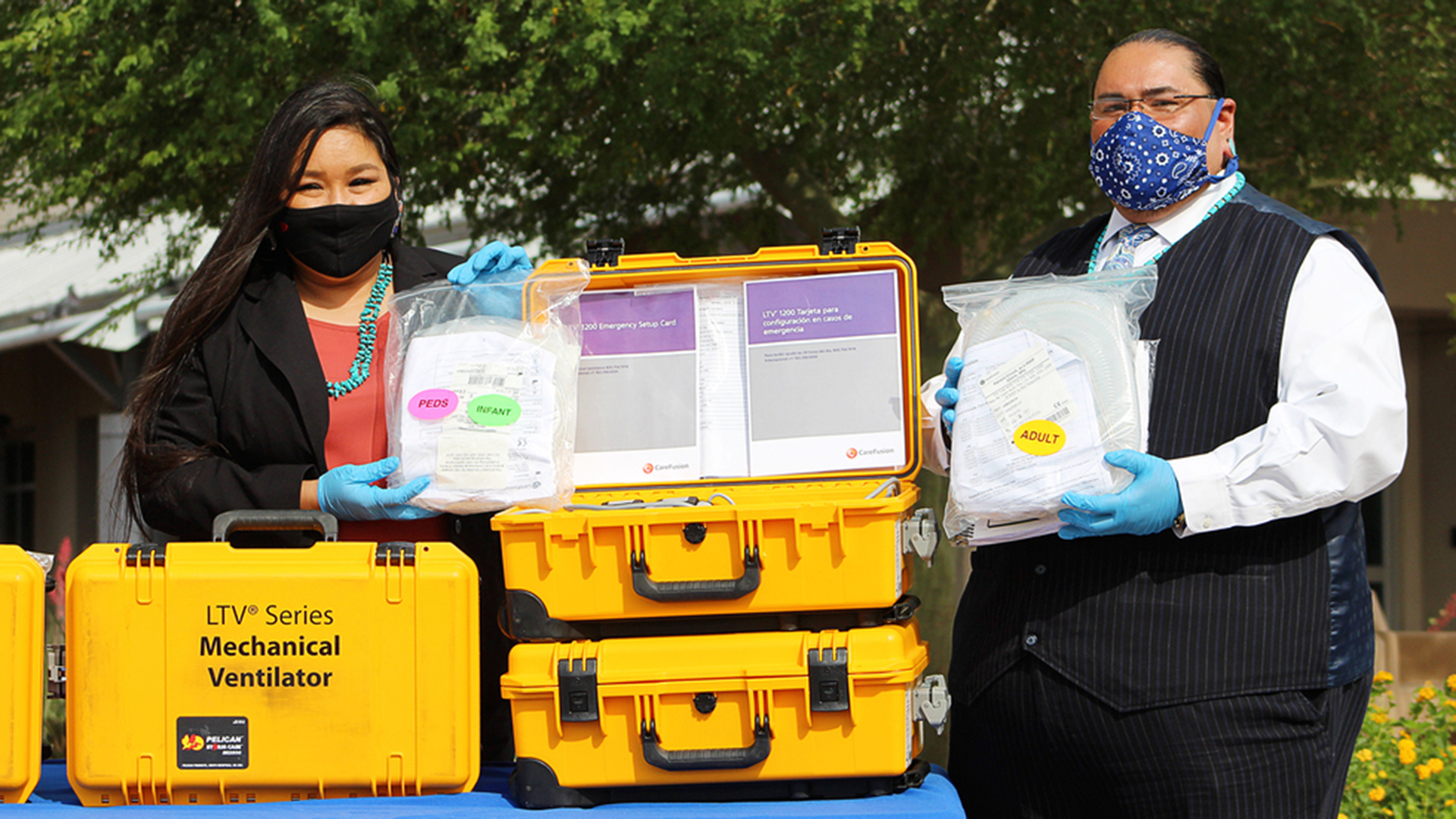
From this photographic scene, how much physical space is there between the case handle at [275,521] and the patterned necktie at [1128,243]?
1.38 m

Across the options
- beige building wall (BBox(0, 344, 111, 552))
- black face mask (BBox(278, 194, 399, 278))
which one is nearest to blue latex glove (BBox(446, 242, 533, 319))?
black face mask (BBox(278, 194, 399, 278))

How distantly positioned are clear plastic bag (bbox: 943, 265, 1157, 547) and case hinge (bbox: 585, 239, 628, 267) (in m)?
0.67

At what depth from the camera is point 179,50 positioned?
16.9ft

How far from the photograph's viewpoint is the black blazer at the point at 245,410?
228 cm

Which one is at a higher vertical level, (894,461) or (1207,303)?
(1207,303)

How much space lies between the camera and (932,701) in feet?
6.64

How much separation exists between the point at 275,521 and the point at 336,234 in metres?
0.63

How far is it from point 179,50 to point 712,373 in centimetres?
381

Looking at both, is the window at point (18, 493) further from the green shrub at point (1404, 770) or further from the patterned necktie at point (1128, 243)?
the patterned necktie at point (1128, 243)

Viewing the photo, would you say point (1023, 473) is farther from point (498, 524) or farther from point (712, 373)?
point (498, 524)

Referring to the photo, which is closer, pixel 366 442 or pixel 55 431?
pixel 366 442

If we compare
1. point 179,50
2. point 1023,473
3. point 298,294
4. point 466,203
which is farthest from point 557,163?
point 1023,473

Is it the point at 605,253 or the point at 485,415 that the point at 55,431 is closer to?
the point at 605,253

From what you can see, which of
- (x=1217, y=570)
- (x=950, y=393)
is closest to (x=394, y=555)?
(x=950, y=393)
